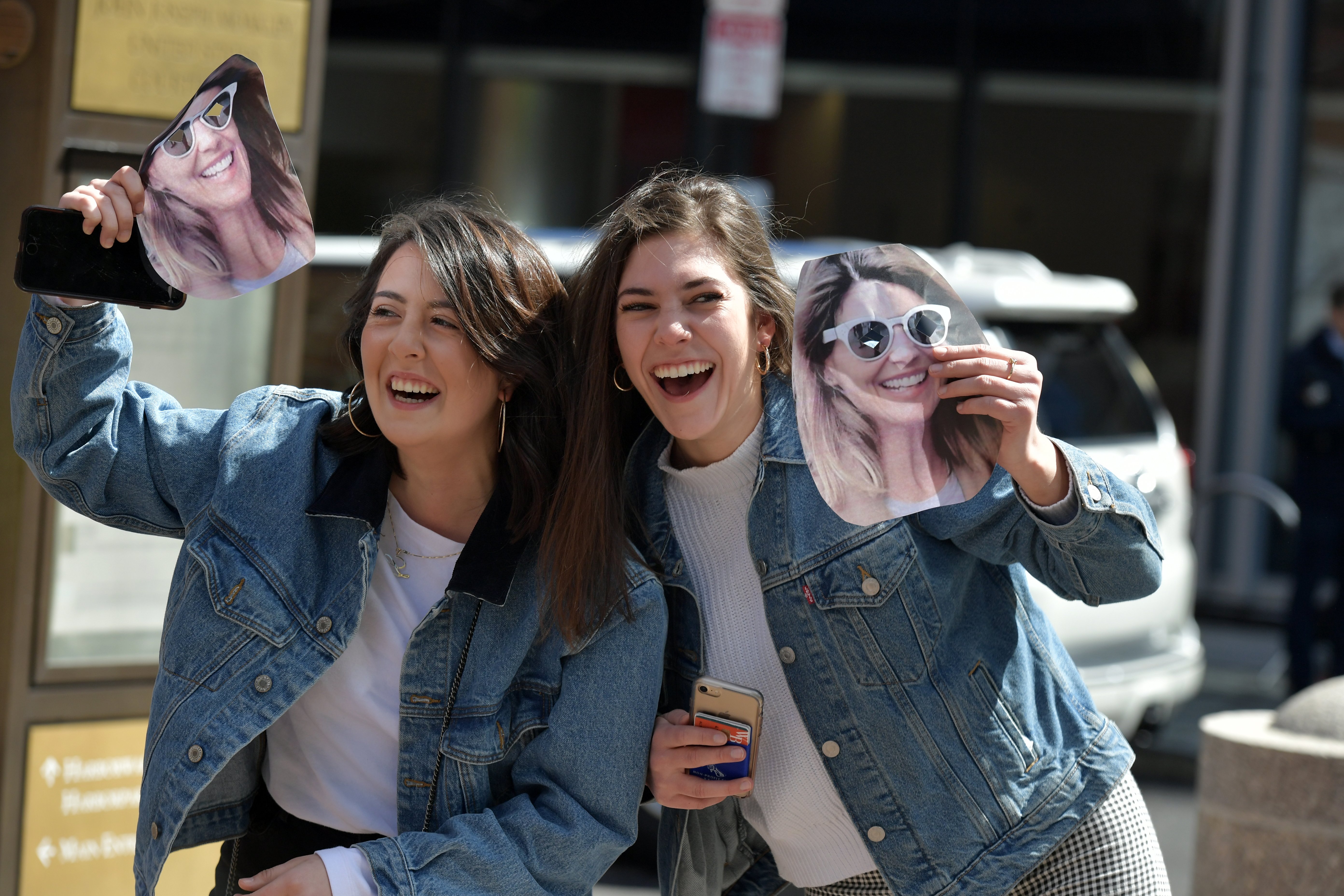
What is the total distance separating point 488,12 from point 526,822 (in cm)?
968

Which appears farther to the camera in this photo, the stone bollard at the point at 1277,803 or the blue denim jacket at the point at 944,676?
the stone bollard at the point at 1277,803

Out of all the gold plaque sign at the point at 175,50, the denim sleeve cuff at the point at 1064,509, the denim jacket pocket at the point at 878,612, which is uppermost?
the gold plaque sign at the point at 175,50

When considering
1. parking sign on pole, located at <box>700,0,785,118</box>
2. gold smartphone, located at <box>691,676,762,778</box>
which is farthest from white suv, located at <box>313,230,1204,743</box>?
gold smartphone, located at <box>691,676,762,778</box>

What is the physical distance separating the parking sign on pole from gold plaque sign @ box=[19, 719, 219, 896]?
4.23m

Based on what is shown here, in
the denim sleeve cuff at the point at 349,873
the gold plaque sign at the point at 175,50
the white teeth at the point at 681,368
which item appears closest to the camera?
the denim sleeve cuff at the point at 349,873

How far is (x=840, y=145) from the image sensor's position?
11.1m

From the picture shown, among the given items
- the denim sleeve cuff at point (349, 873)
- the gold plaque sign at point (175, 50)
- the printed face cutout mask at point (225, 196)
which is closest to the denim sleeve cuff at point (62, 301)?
the printed face cutout mask at point (225, 196)

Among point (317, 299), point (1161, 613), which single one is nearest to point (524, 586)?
point (317, 299)

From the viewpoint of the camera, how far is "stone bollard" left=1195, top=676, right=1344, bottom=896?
3.95 m

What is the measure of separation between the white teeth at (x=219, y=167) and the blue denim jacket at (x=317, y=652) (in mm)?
255

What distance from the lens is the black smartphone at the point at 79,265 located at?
2.11 meters

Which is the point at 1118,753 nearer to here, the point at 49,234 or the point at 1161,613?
the point at 49,234

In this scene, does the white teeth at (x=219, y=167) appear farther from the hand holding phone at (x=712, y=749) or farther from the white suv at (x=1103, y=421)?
the white suv at (x=1103, y=421)

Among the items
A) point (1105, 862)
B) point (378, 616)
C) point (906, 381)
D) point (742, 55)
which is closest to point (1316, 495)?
point (742, 55)
